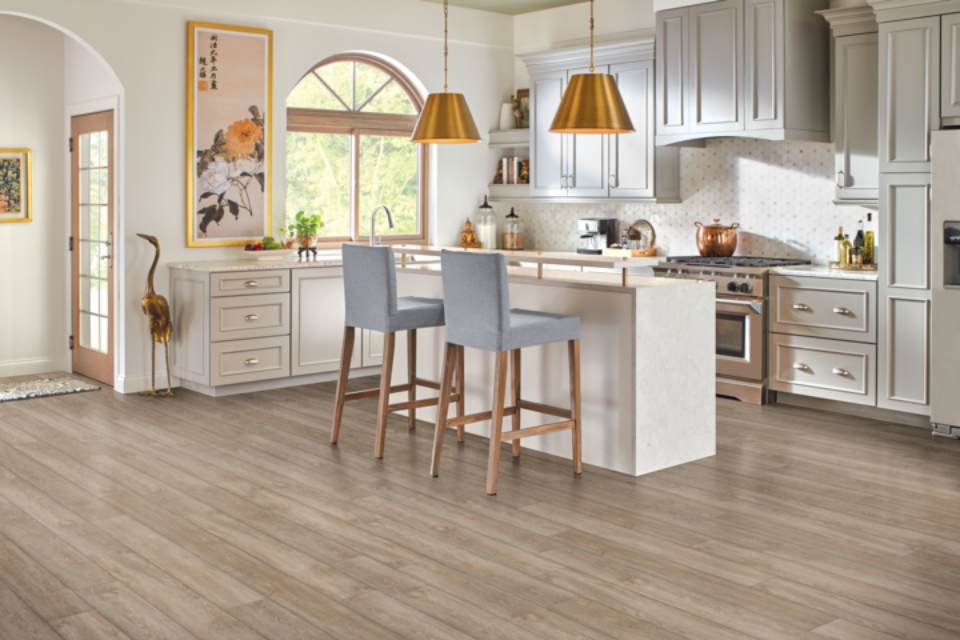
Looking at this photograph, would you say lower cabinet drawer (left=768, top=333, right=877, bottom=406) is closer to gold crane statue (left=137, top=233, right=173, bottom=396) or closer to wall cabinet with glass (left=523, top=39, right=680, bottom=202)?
wall cabinet with glass (left=523, top=39, right=680, bottom=202)

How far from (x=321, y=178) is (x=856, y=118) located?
383 cm

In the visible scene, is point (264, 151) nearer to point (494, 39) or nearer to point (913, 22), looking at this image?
point (494, 39)

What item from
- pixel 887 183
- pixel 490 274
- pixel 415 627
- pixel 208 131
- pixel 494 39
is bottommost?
pixel 415 627

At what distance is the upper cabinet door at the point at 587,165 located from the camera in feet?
25.5

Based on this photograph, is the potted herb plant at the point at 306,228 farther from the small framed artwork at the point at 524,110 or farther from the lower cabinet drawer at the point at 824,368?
the lower cabinet drawer at the point at 824,368

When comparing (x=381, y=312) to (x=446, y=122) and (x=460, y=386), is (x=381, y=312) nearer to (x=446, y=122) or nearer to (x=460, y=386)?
(x=460, y=386)

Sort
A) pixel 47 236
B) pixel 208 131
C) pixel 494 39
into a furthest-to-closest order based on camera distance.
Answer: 1. pixel 494 39
2. pixel 47 236
3. pixel 208 131

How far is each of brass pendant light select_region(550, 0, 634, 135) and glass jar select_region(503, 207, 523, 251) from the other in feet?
12.5

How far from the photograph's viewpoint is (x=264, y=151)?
730 cm

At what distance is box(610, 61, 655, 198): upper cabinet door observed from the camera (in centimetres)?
741

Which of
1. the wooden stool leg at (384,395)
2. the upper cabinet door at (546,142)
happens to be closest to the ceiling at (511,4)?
the upper cabinet door at (546,142)

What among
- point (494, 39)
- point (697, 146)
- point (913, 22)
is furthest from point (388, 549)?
point (494, 39)

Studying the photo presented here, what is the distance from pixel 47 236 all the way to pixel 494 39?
150 inches

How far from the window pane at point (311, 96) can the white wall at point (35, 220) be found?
1640mm
